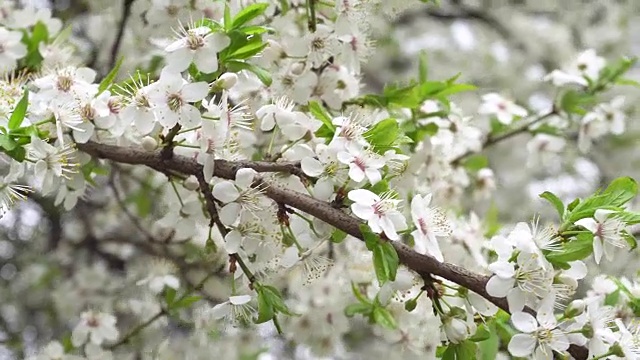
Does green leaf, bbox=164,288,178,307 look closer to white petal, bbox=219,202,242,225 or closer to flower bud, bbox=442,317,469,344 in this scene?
white petal, bbox=219,202,242,225

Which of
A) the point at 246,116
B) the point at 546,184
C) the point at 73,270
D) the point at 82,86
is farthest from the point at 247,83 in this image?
the point at 546,184

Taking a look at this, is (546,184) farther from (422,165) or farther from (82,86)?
(82,86)

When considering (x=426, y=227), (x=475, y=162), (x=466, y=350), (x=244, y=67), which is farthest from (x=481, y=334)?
(x=475, y=162)

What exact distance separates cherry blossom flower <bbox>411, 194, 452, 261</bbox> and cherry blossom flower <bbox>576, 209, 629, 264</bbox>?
7.2 inches

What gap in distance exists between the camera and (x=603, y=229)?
0.98 meters

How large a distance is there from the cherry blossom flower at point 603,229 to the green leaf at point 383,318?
338 millimetres

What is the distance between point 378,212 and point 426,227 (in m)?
0.10

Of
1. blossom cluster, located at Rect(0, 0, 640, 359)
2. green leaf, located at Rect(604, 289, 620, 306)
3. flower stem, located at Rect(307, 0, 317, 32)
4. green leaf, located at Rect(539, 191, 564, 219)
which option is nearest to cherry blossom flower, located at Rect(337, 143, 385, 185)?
blossom cluster, located at Rect(0, 0, 640, 359)

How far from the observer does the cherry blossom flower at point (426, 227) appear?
101 cm

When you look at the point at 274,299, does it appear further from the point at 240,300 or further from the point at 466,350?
the point at 466,350

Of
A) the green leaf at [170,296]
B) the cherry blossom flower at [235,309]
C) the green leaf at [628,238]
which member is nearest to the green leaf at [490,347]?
the green leaf at [628,238]

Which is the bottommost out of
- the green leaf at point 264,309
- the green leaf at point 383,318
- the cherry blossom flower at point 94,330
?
the cherry blossom flower at point 94,330

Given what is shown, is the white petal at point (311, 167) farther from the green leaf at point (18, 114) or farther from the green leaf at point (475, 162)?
the green leaf at point (475, 162)

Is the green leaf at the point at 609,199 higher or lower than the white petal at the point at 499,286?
higher
